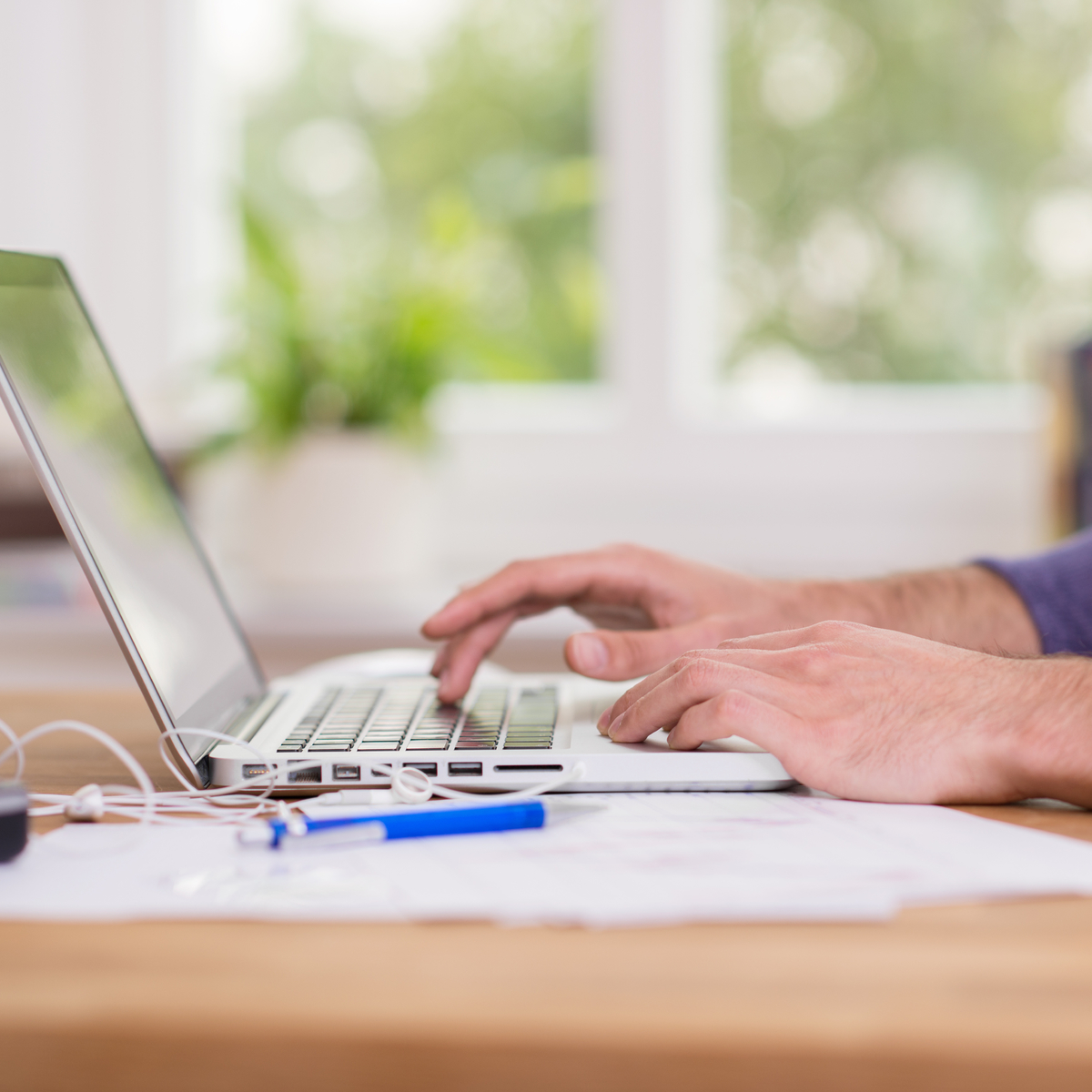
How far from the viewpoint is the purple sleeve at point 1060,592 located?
0.96m

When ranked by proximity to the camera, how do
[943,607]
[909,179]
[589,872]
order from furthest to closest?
[909,179] → [943,607] → [589,872]

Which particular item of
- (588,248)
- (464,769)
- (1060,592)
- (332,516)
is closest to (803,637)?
(464,769)

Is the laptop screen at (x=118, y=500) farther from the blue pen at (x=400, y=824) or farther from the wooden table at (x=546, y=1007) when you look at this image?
the wooden table at (x=546, y=1007)

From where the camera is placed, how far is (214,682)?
774 millimetres

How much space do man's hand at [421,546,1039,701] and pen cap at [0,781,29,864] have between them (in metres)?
0.33

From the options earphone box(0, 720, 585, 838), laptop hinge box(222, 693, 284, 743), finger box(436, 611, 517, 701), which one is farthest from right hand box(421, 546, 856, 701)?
earphone box(0, 720, 585, 838)

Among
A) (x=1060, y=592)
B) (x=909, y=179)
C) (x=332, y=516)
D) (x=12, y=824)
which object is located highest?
(x=909, y=179)

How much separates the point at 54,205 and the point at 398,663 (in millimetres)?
1435

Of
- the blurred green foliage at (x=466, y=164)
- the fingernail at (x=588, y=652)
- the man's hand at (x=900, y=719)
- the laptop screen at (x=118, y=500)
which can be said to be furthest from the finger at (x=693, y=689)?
the blurred green foliage at (x=466, y=164)

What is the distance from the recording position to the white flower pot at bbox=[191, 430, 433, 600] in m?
1.83

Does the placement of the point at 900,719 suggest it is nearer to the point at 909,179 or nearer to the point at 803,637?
the point at 803,637

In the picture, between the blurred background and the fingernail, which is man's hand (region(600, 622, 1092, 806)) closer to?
the fingernail

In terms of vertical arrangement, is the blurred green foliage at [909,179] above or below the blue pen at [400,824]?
above

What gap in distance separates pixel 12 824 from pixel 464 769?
0.67ft
